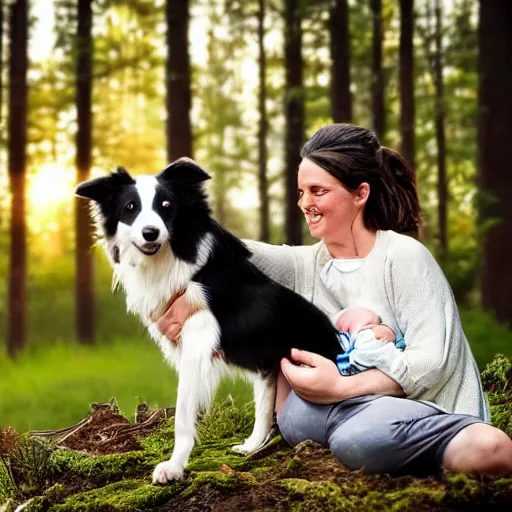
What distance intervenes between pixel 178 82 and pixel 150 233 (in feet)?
22.6

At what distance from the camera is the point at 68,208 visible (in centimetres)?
2005

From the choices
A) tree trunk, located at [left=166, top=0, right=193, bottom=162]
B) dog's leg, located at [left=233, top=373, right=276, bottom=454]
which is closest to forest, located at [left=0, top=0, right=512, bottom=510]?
tree trunk, located at [left=166, top=0, right=193, bottom=162]

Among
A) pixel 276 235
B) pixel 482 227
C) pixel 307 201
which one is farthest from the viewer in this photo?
pixel 276 235

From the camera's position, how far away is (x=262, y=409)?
3787mm

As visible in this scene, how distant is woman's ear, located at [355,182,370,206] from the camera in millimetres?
3441

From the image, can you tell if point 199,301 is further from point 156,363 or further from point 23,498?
point 156,363

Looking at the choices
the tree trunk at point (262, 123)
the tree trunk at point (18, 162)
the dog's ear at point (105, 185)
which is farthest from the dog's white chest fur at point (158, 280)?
→ the tree trunk at point (262, 123)

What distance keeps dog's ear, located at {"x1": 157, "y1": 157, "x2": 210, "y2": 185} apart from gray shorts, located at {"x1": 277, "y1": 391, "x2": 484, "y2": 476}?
3.95 feet

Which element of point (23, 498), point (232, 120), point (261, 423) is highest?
point (232, 120)

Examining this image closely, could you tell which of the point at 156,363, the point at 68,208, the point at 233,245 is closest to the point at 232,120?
the point at 68,208

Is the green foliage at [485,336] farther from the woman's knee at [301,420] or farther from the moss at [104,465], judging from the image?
the moss at [104,465]

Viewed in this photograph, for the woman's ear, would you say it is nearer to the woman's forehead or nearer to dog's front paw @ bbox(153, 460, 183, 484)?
the woman's forehead

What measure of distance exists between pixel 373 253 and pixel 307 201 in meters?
0.38

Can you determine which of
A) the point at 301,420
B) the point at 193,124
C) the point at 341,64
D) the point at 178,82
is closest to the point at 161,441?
the point at 301,420
